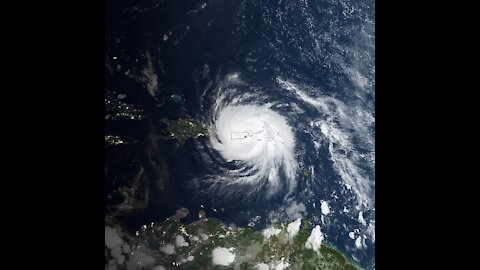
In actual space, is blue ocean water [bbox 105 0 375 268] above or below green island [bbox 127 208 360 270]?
above

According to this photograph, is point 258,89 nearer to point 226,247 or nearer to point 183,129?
point 183,129

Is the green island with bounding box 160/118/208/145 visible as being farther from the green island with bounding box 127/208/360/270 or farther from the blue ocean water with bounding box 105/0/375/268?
the green island with bounding box 127/208/360/270

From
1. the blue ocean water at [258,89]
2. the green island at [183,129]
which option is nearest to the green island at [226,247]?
the blue ocean water at [258,89]

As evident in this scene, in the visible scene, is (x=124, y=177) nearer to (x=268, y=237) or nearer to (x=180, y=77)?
(x=180, y=77)

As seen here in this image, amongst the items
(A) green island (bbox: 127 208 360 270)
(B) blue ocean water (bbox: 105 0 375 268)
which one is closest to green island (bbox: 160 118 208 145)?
(B) blue ocean water (bbox: 105 0 375 268)

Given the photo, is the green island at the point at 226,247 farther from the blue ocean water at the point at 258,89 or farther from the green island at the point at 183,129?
the green island at the point at 183,129

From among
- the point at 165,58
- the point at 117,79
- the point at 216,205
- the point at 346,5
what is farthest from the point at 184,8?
the point at 216,205

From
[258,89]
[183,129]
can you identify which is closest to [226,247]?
[183,129]
